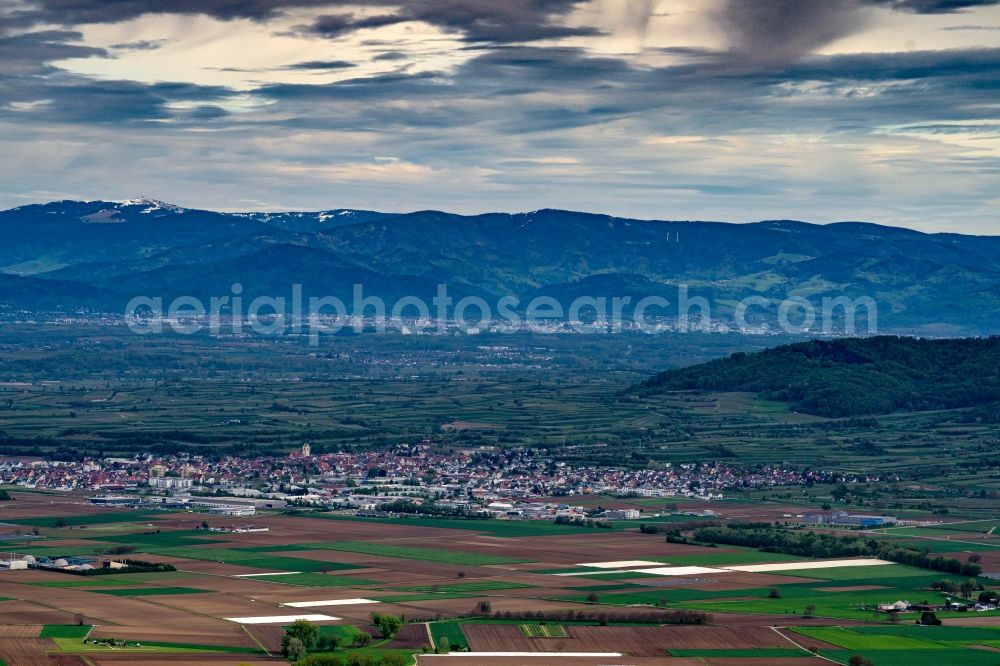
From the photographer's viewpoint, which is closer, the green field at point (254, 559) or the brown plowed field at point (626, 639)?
the brown plowed field at point (626, 639)

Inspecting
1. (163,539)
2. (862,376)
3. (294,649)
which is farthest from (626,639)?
(862,376)

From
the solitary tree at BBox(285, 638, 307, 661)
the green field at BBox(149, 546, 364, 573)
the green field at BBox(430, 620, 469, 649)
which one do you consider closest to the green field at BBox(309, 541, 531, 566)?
the green field at BBox(149, 546, 364, 573)

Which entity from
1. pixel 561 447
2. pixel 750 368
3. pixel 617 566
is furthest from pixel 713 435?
pixel 617 566

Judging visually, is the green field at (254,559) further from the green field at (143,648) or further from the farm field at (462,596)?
the green field at (143,648)

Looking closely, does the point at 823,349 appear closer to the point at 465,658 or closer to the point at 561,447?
the point at 561,447

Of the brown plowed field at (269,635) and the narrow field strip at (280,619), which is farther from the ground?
the brown plowed field at (269,635)

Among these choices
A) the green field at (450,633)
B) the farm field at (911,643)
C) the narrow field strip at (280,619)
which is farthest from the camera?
the narrow field strip at (280,619)

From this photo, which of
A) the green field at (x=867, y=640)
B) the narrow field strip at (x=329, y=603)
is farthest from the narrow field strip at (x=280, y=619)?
the green field at (x=867, y=640)

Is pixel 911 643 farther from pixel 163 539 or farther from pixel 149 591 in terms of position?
pixel 163 539
